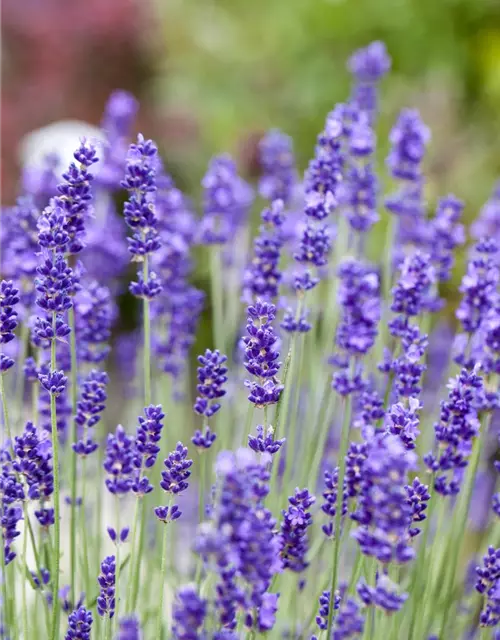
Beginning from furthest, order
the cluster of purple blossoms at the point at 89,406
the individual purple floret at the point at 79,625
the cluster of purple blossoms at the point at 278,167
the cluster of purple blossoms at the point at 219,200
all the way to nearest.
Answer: the cluster of purple blossoms at the point at 278,167, the cluster of purple blossoms at the point at 219,200, the cluster of purple blossoms at the point at 89,406, the individual purple floret at the point at 79,625

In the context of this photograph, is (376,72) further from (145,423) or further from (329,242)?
(145,423)

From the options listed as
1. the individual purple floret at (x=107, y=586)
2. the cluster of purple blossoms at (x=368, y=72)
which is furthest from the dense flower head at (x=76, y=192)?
the cluster of purple blossoms at (x=368, y=72)

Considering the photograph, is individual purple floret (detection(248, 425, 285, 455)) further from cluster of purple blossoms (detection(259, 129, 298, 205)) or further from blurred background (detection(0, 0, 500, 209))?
blurred background (detection(0, 0, 500, 209))

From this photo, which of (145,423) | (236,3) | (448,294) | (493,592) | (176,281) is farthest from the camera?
(236,3)

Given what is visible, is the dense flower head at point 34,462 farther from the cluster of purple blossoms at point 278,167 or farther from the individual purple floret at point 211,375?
the cluster of purple blossoms at point 278,167

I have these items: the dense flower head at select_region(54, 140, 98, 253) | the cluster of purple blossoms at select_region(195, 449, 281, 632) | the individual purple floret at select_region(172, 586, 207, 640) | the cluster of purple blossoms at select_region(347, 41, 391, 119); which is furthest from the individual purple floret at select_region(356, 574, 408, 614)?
the cluster of purple blossoms at select_region(347, 41, 391, 119)

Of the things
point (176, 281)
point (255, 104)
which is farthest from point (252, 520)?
point (255, 104)

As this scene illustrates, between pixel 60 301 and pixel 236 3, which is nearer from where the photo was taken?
pixel 60 301

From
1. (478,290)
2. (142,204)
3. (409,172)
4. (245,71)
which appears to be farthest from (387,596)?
(245,71)
